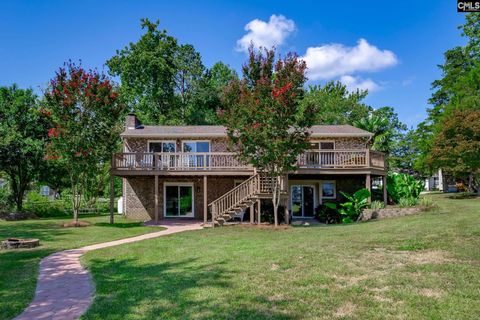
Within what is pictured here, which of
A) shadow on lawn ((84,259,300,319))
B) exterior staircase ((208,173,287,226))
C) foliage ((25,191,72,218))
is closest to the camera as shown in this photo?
shadow on lawn ((84,259,300,319))

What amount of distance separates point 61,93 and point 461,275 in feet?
56.2

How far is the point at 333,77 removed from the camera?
2048 inches

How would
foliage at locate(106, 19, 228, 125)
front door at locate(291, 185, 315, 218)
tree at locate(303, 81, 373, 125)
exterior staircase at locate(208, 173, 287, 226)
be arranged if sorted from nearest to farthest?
exterior staircase at locate(208, 173, 287, 226) → front door at locate(291, 185, 315, 218) → foliage at locate(106, 19, 228, 125) → tree at locate(303, 81, 373, 125)

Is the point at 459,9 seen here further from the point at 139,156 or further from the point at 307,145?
the point at 139,156

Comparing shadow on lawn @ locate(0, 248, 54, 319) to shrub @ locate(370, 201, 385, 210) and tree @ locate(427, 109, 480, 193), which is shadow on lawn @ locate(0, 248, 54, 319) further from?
tree @ locate(427, 109, 480, 193)

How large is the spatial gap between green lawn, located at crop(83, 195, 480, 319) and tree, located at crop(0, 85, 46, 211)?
1704 centimetres

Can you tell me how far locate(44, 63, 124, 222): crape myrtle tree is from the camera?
16859 mm

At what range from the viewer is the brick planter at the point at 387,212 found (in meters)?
17.1

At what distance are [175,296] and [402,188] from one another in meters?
19.0

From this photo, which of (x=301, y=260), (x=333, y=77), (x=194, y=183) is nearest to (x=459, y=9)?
(x=301, y=260)

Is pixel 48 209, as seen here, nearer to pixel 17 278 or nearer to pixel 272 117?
pixel 272 117

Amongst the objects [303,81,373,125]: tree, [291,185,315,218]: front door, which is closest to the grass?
[291,185,315,218]: front door

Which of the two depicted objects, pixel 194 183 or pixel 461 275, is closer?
pixel 461 275

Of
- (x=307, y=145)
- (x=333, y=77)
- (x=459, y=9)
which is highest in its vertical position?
(x=333, y=77)
